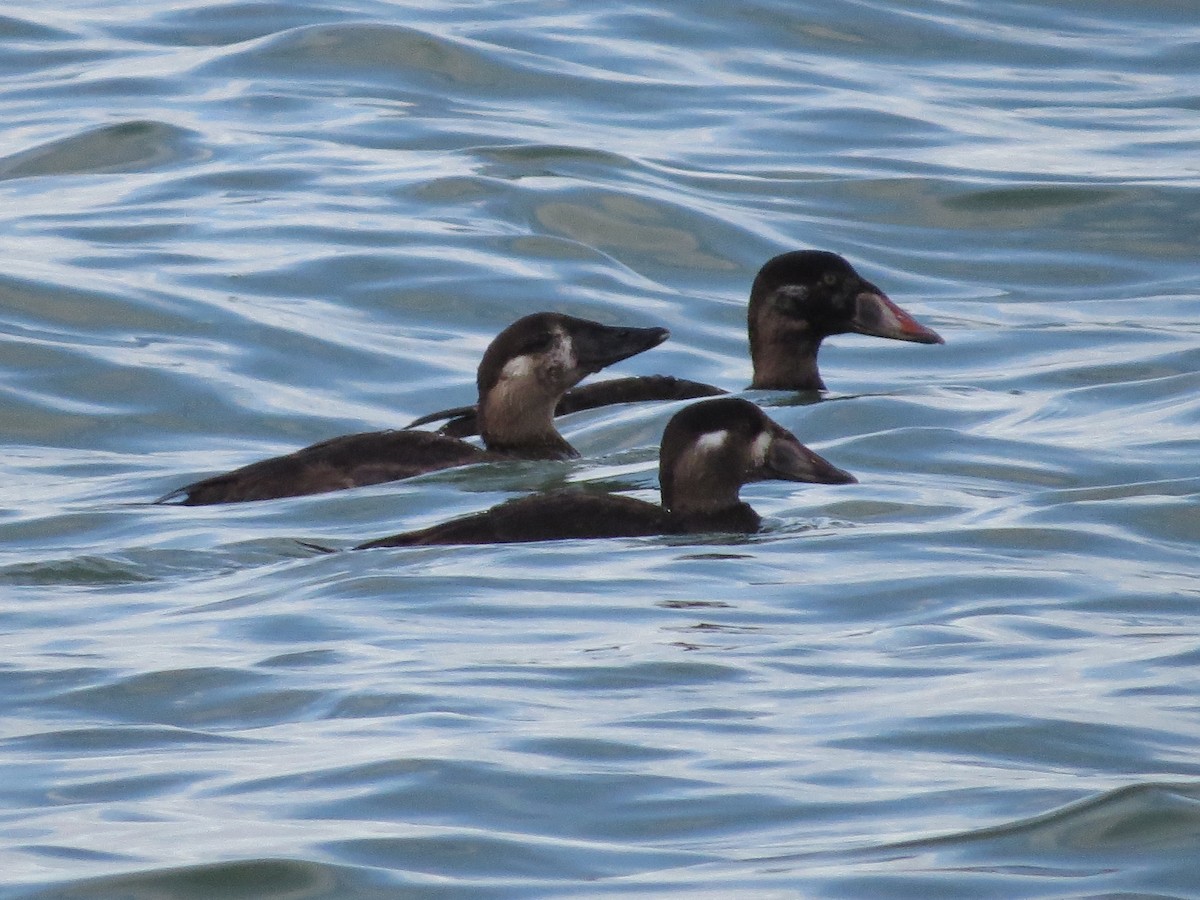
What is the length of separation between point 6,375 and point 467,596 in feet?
17.3

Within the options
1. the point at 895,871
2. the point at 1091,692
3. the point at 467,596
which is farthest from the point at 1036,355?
the point at 895,871

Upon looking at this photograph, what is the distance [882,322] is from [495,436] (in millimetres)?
2547

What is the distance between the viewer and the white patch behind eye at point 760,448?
29.7 ft

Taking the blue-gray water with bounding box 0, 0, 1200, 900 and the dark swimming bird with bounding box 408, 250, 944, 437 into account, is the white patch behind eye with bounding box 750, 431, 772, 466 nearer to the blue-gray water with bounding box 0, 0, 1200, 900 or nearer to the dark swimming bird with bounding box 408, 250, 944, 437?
the blue-gray water with bounding box 0, 0, 1200, 900

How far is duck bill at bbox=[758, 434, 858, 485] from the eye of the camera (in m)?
9.16

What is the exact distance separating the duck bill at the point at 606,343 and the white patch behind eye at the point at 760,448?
1.77m

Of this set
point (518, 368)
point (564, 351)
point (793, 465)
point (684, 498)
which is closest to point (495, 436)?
point (518, 368)

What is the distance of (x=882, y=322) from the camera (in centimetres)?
1248

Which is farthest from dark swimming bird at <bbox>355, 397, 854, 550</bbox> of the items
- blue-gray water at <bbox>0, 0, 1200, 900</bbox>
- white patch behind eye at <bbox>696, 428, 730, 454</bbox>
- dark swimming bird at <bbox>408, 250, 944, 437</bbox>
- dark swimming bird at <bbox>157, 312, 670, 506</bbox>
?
dark swimming bird at <bbox>408, 250, 944, 437</bbox>

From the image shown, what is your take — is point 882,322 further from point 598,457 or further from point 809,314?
point 598,457

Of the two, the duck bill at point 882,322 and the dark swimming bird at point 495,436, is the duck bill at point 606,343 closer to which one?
the dark swimming bird at point 495,436

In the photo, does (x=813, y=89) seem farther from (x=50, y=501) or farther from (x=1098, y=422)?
(x=50, y=501)

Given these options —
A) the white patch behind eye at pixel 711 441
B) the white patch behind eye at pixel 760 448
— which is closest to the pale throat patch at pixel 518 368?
Result: the white patch behind eye at pixel 760 448

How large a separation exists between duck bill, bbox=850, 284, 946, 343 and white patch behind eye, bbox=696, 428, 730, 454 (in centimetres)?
365
